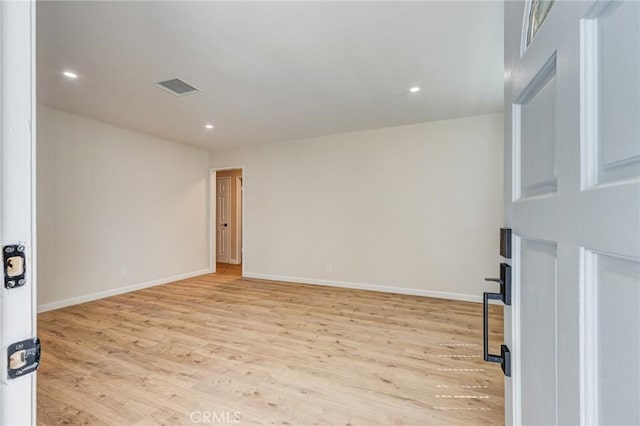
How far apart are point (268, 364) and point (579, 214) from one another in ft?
7.52

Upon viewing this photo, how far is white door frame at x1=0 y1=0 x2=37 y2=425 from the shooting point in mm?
427

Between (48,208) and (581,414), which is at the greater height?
(48,208)

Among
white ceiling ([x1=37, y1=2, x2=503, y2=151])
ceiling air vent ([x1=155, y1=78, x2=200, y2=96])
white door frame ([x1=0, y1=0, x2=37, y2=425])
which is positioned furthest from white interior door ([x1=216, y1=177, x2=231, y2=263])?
white door frame ([x1=0, y1=0, x2=37, y2=425])

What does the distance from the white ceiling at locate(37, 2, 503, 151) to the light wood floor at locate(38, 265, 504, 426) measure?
253cm

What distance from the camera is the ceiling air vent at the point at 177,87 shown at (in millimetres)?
2814

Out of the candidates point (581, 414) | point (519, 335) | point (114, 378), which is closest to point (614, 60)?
point (581, 414)

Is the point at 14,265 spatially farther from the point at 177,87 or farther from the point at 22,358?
the point at 177,87

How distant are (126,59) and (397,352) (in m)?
3.45

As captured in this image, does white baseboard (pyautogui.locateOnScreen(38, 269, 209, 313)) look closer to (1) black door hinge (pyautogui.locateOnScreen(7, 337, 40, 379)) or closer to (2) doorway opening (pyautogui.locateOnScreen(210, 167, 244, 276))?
(2) doorway opening (pyautogui.locateOnScreen(210, 167, 244, 276))

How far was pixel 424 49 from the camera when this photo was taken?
2.27 meters

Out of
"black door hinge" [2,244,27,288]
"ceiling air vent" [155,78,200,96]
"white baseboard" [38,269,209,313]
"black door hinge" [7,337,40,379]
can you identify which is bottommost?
"white baseboard" [38,269,209,313]

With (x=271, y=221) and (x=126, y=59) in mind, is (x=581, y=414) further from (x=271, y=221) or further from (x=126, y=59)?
(x=271, y=221)

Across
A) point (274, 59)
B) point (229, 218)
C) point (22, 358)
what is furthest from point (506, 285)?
point (229, 218)

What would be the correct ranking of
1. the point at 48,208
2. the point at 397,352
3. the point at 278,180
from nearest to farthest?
the point at 397,352 → the point at 48,208 → the point at 278,180
